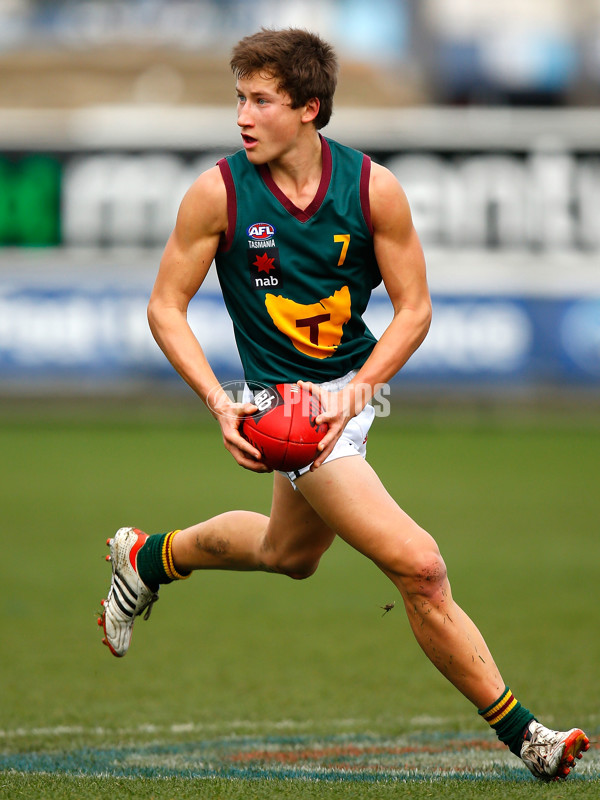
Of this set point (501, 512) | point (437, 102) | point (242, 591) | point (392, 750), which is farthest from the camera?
point (437, 102)

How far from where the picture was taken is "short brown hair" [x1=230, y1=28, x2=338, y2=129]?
4.77 meters

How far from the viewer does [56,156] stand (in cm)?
1939

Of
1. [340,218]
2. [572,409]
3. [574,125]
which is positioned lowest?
[572,409]

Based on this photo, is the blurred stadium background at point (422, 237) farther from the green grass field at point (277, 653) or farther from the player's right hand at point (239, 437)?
the player's right hand at point (239, 437)

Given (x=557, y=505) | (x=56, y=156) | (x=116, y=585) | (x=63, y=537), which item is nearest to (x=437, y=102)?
(x=56, y=156)

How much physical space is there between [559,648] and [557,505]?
17.9ft

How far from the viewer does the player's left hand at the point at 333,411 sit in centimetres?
470

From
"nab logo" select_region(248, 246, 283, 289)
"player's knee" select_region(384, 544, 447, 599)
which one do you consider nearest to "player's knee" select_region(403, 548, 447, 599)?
"player's knee" select_region(384, 544, 447, 599)

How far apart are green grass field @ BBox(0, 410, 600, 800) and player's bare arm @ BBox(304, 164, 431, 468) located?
138 cm

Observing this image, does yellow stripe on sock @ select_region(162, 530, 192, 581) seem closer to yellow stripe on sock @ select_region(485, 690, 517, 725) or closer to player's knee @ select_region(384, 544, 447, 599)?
player's knee @ select_region(384, 544, 447, 599)

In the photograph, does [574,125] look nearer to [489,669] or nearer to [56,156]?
[56,156]

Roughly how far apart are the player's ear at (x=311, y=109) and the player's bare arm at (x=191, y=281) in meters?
0.39

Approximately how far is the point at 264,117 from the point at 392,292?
2.68 feet

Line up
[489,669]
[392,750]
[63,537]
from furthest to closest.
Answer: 1. [63,537]
2. [392,750]
3. [489,669]
